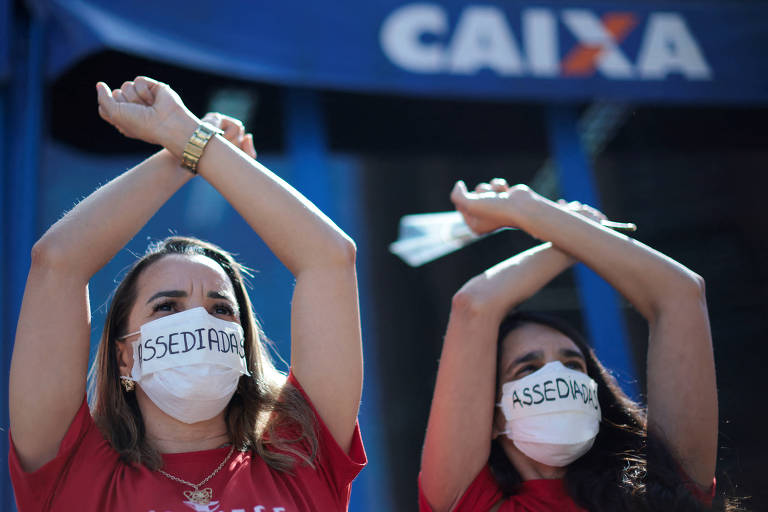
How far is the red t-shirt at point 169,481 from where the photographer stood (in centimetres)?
182

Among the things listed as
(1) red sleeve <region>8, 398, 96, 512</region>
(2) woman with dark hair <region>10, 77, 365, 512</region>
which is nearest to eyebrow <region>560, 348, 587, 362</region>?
(2) woman with dark hair <region>10, 77, 365, 512</region>

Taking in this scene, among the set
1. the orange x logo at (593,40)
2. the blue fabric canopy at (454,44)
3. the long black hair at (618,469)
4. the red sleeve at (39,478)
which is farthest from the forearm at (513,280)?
the orange x logo at (593,40)

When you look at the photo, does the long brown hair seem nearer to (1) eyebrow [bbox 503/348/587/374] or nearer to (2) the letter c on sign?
(1) eyebrow [bbox 503/348/587/374]

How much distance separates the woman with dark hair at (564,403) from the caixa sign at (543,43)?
174 cm

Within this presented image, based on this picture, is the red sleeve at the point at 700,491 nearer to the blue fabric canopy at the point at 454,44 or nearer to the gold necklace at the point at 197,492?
the gold necklace at the point at 197,492

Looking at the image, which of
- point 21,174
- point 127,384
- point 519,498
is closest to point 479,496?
point 519,498

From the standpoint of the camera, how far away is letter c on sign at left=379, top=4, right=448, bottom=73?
397 centimetres

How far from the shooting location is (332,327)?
2072mm

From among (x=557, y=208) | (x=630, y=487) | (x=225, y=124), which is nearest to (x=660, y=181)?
(x=557, y=208)

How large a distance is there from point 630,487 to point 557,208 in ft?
2.94

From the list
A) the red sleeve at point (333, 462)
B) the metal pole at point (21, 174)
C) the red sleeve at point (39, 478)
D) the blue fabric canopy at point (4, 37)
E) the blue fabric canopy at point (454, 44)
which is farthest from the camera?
the blue fabric canopy at point (454, 44)

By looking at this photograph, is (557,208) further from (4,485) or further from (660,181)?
(4,485)

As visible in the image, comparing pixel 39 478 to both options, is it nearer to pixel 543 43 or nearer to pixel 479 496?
pixel 479 496

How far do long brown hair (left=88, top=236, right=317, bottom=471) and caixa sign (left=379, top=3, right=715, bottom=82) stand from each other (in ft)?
7.15
